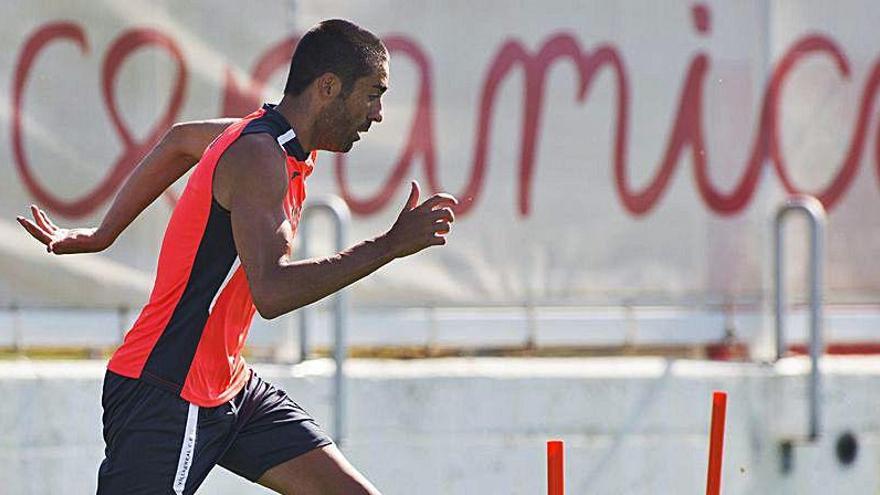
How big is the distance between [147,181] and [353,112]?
822 mm

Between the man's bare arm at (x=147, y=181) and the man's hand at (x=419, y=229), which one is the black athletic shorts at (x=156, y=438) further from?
the man's hand at (x=419, y=229)

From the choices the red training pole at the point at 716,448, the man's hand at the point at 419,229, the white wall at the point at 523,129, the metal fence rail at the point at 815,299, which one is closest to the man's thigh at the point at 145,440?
the man's hand at the point at 419,229

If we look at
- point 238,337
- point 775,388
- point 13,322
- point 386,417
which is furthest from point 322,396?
point 238,337

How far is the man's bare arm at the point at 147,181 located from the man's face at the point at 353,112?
555mm

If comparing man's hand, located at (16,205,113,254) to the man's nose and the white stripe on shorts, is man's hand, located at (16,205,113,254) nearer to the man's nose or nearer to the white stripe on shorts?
the white stripe on shorts

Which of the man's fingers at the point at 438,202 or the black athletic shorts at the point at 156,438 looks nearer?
the man's fingers at the point at 438,202

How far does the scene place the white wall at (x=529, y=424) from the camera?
23.7ft

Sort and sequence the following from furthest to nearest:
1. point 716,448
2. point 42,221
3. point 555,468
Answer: point 42,221, point 716,448, point 555,468

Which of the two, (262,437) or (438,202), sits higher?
(438,202)

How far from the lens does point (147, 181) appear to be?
5484 mm

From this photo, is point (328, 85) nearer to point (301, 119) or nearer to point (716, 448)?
point (301, 119)

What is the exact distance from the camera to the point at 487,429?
7.38 metres

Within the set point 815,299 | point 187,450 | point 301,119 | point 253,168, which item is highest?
point 301,119

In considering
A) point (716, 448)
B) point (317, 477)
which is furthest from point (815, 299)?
point (317, 477)
